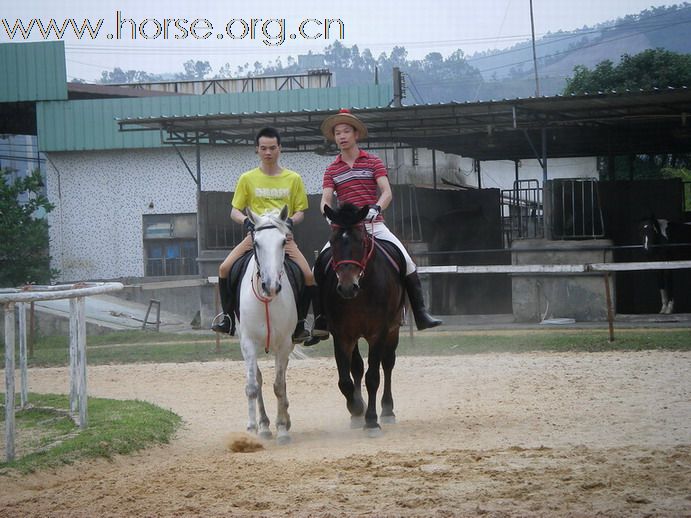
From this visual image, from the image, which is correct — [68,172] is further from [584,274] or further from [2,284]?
[584,274]

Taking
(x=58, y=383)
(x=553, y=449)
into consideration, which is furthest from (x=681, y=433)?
(x=58, y=383)

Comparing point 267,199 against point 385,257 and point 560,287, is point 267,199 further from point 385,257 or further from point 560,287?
point 560,287

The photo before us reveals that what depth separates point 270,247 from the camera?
7.95 metres

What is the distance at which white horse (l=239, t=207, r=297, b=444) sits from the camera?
8039 millimetres

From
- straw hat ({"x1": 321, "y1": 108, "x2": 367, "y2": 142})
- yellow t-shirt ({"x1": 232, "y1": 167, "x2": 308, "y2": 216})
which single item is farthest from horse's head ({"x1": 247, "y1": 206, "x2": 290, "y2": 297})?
straw hat ({"x1": 321, "y1": 108, "x2": 367, "y2": 142})

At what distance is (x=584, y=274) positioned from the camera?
797 inches

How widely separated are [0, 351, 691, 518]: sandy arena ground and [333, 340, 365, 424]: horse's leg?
30 centimetres

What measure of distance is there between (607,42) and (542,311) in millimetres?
113878

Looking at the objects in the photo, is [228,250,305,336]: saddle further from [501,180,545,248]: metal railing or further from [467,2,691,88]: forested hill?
[467,2,691,88]: forested hill

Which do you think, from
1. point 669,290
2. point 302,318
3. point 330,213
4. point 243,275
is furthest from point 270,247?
point 669,290

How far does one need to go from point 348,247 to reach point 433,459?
88.5 inches

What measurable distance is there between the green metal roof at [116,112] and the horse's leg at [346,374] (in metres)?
21.2

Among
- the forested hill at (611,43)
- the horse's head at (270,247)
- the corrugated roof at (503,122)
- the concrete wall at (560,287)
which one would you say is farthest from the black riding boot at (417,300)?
the forested hill at (611,43)

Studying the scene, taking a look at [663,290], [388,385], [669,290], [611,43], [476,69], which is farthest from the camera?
[611,43]
